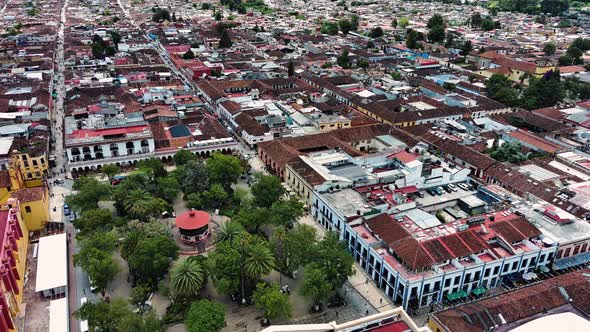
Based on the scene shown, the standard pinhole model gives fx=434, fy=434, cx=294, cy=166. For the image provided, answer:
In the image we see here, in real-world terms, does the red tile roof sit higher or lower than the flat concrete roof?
higher

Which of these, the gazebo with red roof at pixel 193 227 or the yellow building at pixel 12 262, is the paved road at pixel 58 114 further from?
the gazebo with red roof at pixel 193 227

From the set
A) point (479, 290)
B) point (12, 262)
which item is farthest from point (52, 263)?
point (479, 290)

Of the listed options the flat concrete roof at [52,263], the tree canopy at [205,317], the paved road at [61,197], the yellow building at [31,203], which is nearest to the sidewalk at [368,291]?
the tree canopy at [205,317]

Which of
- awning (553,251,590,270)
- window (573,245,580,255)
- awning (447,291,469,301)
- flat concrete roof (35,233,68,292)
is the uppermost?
window (573,245,580,255)

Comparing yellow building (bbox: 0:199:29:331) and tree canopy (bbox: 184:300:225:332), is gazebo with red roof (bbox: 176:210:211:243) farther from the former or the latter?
yellow building (bbox: 0:199:29:331)

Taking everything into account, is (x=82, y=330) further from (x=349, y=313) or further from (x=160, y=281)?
(x=349, y=313)

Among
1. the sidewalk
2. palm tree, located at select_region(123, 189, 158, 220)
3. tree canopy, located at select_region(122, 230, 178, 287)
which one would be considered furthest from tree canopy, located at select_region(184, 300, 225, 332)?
palm tree, located at select_region(123, 189, 158, 220)

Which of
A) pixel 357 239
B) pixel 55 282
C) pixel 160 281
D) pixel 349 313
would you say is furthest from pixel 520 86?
pixel 55 282
